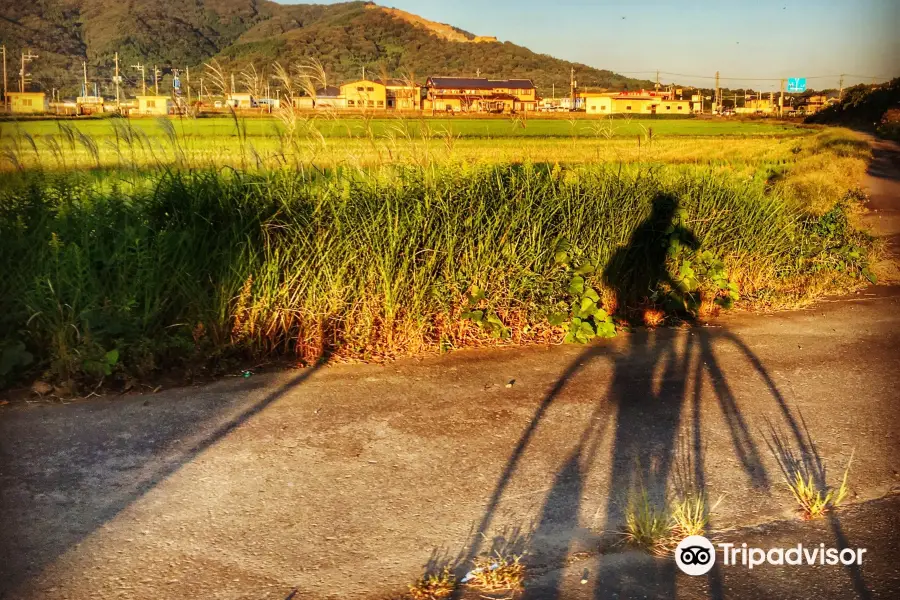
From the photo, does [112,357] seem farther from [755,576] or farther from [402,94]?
[402,94]

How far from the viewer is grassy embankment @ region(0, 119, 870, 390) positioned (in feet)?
16.9

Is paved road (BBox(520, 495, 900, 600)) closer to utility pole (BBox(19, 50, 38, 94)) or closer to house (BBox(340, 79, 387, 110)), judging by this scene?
utility pole (BBox(19, 50, 38, 94))

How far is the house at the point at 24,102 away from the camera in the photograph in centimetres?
362

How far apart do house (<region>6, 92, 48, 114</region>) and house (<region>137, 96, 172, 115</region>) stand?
8.56 ft

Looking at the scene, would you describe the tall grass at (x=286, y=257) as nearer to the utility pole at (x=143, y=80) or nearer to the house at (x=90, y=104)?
the utility pole at (x=143, y=80)

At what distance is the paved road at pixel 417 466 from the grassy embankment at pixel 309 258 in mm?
428

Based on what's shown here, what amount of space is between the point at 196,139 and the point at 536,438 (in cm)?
497

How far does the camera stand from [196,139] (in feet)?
25.1

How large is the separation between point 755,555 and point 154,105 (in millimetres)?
6518

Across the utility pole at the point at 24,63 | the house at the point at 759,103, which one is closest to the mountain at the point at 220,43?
the utility pole at the point at 24,63

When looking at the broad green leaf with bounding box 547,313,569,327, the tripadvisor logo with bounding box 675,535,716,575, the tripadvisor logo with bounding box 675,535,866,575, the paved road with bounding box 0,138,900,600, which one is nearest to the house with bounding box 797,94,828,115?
the broad green leaf with bounding box 547,313,569,327

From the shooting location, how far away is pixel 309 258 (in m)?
5.82

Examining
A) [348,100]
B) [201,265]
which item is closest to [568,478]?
[201,265]

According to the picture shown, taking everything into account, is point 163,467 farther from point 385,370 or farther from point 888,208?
point 888,208
